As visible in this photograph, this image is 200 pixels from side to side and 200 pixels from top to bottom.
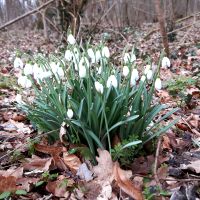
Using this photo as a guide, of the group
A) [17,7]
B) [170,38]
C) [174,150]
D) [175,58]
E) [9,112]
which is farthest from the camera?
[17,7]

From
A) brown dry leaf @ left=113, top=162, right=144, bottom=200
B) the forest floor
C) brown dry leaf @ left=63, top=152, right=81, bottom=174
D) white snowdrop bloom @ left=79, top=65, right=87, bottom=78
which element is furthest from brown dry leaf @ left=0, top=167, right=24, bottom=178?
white snowdrop bloom @ left=79, top=65, right=87, bottom=78

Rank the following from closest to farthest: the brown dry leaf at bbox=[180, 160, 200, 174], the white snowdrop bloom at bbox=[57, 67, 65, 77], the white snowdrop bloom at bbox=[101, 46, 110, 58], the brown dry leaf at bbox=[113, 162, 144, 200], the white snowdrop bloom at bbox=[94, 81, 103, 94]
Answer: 1. the brown dry leaf at bbox=[113, 162, 144, 200]
2. the white snowdrop bloom at bbox=[94, 81, 103, 94]
3. the brown dry leaf at bbox=[180, 160, 200, 174]
4. the white snowdrop bloom at bbox=[57, 67, 65, 77]
5. the white snowdrop bloom at bbox=[101, 46, 110, 58]

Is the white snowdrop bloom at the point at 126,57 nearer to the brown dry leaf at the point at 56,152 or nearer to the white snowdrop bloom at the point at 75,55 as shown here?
the white snowdrop bloom at the point at 75,55

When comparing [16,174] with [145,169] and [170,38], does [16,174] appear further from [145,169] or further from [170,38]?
[170,38]

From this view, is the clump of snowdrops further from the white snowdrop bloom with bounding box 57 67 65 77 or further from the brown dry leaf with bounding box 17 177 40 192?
the brown dry leaf with bounding box 17 177 40 192

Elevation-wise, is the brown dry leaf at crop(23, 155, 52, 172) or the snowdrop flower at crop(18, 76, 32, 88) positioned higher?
the snowdrop flower at crop(18, 76, 32, 88)

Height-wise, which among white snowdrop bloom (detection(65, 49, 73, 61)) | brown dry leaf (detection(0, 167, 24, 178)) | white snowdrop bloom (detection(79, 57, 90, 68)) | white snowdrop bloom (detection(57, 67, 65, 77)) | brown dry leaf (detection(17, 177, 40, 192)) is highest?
white snowdrop bloom (detection(65, 49, 73, 61))

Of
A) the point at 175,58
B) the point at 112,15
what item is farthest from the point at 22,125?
the point at 112,15
